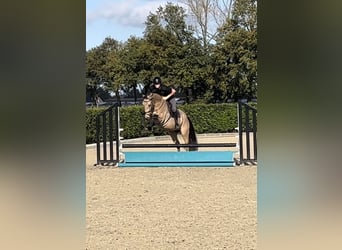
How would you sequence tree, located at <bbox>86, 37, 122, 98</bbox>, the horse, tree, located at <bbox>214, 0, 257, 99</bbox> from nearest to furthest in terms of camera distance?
the horse < tree, located at <bbox>214, 0, 257, 99</bbox> < tree, located at <bbox>86, 37, 122, 98</bbox>

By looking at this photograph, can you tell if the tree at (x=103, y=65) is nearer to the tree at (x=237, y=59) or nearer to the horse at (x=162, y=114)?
the tree at (x=237, y=59)

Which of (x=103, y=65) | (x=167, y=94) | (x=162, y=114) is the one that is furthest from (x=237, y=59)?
(x=162, y=114)

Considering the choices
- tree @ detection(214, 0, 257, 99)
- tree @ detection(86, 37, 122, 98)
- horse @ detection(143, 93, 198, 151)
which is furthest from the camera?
tree @ detection(86, 37, 122, 98)

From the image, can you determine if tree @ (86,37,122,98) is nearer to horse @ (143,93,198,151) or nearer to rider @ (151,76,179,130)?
rider @ (151,76,179,130)

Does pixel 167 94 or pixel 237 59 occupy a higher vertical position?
pixel 237 59

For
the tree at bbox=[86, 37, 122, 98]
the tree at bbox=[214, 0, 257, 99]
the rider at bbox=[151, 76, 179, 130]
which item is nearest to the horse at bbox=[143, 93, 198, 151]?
the rider at bbox=[151, 76, 179, 130]

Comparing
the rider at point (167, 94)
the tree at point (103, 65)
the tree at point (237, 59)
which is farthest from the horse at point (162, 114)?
the tree at point (103, 65)

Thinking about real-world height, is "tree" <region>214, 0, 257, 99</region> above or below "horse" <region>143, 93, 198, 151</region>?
above

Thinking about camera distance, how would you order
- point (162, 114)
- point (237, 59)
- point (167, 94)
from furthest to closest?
point (237, 59), point (167, 94), point (162, 114)

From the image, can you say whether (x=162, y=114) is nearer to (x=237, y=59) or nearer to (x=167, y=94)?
(x=167, y=94)
